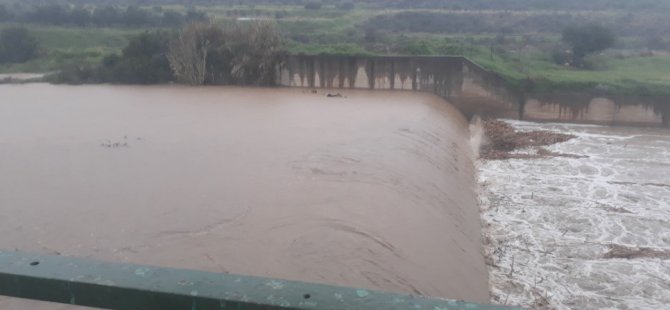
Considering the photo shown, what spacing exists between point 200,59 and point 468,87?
888 cm

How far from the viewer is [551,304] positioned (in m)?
7.00

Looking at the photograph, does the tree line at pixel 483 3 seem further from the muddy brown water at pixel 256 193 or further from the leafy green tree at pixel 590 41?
the muddy brown water at pixel 256 193

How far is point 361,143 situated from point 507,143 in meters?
4.89

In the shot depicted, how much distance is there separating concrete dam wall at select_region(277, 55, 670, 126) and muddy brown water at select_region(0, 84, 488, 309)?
11.2 ft

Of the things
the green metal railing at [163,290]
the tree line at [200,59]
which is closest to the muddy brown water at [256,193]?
the green metal railing at [163,290]

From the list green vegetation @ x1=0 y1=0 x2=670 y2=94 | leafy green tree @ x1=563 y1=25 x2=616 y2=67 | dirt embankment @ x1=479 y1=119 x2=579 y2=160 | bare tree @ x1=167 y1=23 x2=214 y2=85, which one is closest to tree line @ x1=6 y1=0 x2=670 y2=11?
green vegetation @ x1=0 y1=0 x2=670 y2=94

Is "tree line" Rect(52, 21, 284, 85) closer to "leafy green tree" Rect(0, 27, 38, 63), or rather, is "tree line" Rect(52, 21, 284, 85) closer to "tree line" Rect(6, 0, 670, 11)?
"leafy green tree" Rect(0, 27, 38, 63)

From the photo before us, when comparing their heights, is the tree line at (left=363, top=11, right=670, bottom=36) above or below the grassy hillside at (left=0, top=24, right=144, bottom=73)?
above

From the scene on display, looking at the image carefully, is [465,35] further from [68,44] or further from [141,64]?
[68,44]

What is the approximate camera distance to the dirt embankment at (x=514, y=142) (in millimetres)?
14211

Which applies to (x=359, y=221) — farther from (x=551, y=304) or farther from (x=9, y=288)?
(x=9, y=288)

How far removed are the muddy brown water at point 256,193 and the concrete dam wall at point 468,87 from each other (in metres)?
3.42

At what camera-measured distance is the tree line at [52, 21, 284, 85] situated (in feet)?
67.8

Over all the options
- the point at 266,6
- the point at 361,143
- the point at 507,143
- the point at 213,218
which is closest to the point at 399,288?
the point at 213,218
